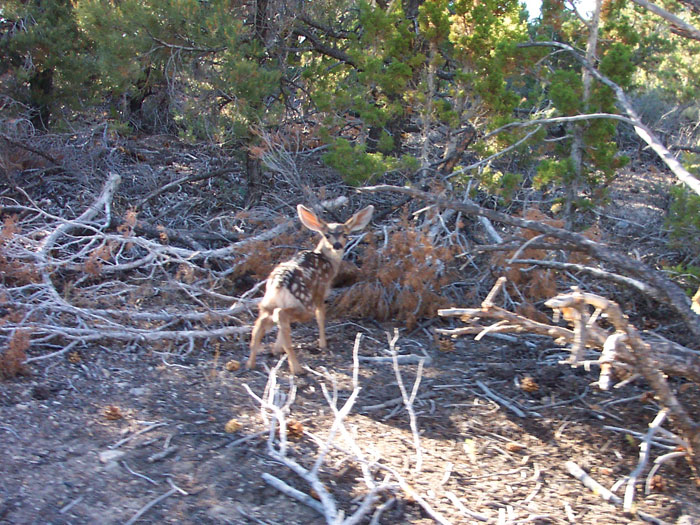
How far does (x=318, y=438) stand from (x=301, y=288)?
1645 millimetres

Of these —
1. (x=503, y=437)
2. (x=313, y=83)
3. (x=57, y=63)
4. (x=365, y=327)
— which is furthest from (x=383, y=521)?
(x=57, y=63)

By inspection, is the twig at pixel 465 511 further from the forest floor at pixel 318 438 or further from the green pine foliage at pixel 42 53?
the green pine foliage at pixel 42 53

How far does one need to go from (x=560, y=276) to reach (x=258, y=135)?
4175mm

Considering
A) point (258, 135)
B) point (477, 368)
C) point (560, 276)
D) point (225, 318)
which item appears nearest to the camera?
point (477, 368)

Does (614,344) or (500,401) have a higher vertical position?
(614,344)

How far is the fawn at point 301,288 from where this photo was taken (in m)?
5.59

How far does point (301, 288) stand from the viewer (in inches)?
229

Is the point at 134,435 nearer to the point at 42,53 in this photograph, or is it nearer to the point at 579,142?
the point at 579,142

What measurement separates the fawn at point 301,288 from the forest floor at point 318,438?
1.04 ft

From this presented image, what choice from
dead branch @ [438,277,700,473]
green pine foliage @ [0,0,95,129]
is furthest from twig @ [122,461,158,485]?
green pine foliage @ [0,0,95,129]

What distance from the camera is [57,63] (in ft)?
35.4

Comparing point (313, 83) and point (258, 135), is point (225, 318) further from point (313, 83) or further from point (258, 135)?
point (313, 83)

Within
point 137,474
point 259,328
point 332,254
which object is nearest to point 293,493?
point 137,474

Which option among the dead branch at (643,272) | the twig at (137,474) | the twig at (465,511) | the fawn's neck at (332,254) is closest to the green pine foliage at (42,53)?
the fawn's neck at (332,254)
